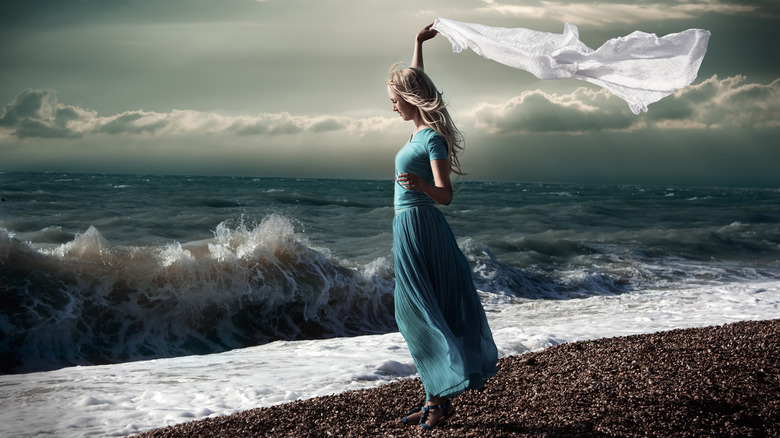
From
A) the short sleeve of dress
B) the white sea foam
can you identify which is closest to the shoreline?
the white sea foam

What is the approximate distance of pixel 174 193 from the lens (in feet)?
97.5

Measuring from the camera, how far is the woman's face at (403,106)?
3582mm

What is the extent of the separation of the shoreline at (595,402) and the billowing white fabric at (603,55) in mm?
1829

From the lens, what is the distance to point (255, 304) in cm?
1026

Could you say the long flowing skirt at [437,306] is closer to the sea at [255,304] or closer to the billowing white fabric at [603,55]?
the sea at [255,304]

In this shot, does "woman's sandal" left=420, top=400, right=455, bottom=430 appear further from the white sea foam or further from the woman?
the white sea foam

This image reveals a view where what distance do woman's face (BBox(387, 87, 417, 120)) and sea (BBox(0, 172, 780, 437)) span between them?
0.92m

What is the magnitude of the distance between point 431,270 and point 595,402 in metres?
1.36

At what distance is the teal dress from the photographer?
11.4 feet

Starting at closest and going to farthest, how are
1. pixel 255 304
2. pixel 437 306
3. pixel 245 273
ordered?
pixel 437 306 < pixel 255 304 < pixel 245 273

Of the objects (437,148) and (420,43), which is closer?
(437,148)

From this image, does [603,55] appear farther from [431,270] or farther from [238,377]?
[238,377]

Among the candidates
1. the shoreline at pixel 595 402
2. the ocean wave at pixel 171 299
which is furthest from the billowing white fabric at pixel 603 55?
the ocean wave at pixel 171 299

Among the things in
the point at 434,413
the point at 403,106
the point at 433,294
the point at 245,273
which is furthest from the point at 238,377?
→ the point at 245,273
